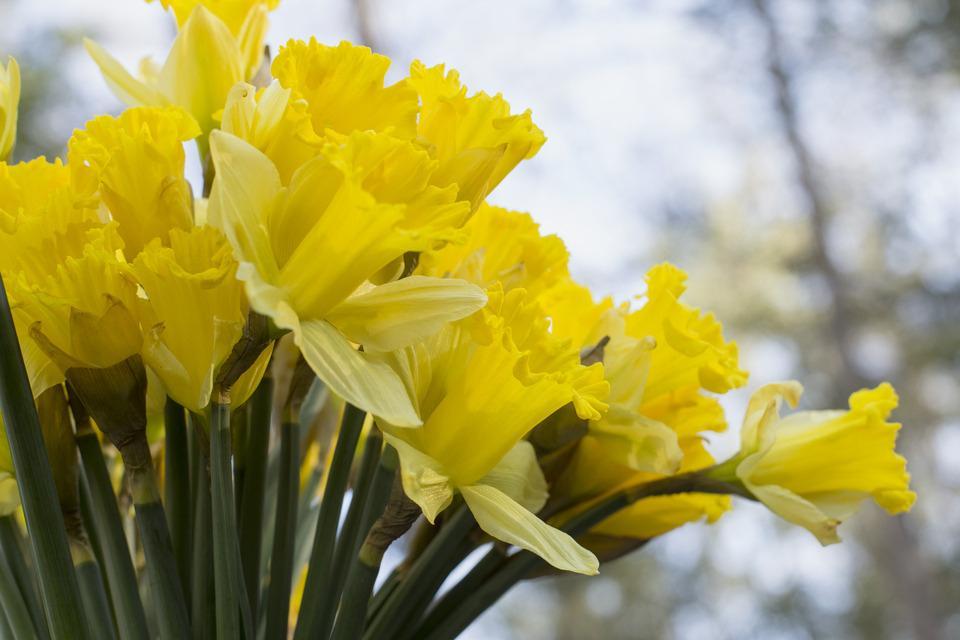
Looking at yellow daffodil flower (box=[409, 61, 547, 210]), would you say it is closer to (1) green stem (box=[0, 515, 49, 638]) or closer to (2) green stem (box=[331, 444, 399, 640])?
(2) green stem (box=[331, 444, 399, 640])

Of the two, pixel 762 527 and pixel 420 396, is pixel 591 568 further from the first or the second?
pixel 762 527

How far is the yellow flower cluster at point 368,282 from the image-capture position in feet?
0.94

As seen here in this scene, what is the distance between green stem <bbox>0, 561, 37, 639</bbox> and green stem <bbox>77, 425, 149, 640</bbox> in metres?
0.03

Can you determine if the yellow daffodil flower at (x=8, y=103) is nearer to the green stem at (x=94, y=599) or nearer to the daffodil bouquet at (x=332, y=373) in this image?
A: the daffodil bouquet at (x=332, y=373)

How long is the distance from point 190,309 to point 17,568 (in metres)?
0.13

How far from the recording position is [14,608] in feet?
1.13

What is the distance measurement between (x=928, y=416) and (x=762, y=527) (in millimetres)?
2135

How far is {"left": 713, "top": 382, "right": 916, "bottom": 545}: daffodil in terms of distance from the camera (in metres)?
0.40

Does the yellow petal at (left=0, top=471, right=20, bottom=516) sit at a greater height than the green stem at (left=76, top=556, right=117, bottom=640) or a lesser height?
greater

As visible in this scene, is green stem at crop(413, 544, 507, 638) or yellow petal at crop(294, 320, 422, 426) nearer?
yellow petal at crop(294, 320, 422, 426)

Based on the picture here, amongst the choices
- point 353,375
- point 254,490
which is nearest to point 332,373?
point 353,375

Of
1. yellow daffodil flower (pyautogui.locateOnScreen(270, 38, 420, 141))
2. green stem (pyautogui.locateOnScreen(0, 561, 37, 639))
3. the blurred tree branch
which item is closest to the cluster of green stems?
green stem (pyautogui.locateOnScreen(0, 561, 37, 639))

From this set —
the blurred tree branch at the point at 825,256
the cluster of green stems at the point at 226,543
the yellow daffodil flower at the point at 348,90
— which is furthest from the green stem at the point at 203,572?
the blurred tree branch at the point at 825,256

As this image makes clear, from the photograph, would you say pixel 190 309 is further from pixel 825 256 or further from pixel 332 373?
pixel 825 256
